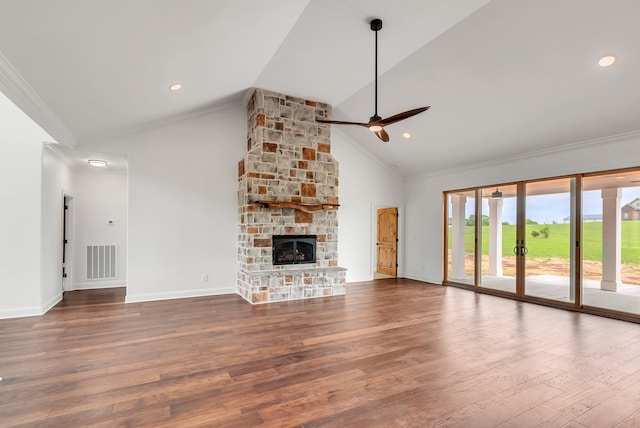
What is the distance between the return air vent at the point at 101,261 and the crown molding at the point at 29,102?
285 cm

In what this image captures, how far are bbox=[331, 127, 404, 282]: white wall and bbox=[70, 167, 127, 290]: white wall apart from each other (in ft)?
16.0

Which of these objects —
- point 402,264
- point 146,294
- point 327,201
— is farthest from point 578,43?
point 146,294

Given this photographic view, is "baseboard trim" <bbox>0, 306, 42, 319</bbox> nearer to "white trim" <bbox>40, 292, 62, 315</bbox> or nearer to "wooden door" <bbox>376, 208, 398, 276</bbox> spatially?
"white trim" <bbox>40, 292, 62, 315</bbox>

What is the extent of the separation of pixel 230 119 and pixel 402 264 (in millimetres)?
5683

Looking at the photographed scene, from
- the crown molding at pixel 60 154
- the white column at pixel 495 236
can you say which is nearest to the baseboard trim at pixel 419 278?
the white column at pixel 495 236

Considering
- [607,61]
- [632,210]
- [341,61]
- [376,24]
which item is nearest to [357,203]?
[341,61]

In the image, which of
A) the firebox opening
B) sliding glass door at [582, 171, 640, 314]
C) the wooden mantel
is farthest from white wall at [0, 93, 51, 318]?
sliding glass door at [582, 171, 640, 314]

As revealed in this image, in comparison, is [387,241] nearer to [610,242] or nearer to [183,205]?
[610,242]

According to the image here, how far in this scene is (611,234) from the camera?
18.3ft

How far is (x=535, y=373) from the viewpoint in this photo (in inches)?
122

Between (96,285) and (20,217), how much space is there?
8.93ft

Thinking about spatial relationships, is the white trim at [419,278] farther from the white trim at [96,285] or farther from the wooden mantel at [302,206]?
the white trim at [96,285]

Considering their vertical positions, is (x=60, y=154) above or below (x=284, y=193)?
above

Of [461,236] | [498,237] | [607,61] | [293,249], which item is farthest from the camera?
[461,236]
